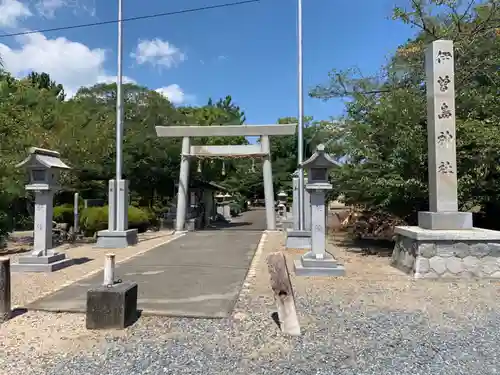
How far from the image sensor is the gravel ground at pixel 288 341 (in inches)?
128

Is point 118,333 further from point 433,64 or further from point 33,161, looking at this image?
point 433,64

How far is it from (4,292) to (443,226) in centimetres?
651

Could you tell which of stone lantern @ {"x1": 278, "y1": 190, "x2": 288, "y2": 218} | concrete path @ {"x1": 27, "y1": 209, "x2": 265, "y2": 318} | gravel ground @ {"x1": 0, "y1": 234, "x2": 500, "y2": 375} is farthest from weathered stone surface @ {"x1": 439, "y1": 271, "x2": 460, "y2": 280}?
stone lantern @ {"x1": 278, "y1": 190, "x2": 288, "y2": 218}

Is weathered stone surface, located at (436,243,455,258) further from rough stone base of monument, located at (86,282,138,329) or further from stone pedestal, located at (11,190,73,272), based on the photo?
stone pedestal, located at (11,190,73,272)

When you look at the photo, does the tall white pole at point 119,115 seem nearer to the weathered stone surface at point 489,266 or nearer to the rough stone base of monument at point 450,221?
the rough stone base of monument at point 450,221

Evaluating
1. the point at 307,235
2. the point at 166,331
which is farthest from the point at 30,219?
the point at 166,331

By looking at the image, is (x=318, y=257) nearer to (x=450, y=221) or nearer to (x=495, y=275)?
(x=450, y=221)

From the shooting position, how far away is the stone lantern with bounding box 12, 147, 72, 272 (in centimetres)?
738

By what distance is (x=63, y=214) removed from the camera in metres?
14.7

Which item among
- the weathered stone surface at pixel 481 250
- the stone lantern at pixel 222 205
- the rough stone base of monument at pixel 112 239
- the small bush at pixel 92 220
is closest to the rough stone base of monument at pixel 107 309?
the weathered stone surface at pixel 481 250

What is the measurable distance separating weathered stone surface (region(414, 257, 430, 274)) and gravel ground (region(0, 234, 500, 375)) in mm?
1086

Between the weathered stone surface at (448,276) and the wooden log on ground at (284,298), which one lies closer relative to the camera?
the wooden log on ground at (284,298)

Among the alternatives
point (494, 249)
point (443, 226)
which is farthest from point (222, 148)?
point (494, 249)

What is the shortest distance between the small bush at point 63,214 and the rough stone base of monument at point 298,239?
28.5 feet
